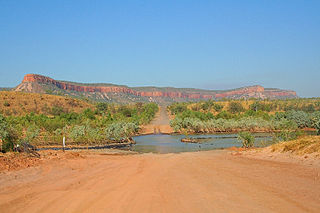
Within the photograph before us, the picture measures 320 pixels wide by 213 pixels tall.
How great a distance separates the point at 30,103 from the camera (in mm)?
82125

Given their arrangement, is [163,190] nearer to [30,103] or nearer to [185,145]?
[185,145]

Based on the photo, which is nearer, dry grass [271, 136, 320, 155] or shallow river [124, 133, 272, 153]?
dry grass [271, 136, 320, 155]

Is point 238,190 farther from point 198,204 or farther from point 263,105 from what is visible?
point 263,105

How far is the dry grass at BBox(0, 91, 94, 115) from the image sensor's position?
247 ft

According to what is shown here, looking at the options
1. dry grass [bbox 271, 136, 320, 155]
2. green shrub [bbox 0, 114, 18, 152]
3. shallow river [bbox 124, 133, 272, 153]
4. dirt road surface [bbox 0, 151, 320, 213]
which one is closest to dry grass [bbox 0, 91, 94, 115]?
shallow river [bbox 124, 133, 272, 153]

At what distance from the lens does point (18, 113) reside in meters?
73.6

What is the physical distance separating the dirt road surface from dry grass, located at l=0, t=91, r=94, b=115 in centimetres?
6973

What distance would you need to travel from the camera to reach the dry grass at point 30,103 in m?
75.4

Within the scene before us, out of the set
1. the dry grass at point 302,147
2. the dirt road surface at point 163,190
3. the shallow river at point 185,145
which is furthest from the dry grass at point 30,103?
the dirt road surface at point 163,190

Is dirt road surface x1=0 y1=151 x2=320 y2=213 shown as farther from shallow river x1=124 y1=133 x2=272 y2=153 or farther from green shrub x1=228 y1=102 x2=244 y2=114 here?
green shrub x1=228 y1=102 x2=244 y2=114

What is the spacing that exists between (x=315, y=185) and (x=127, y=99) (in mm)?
189542

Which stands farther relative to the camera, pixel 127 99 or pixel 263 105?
pixel 127 99

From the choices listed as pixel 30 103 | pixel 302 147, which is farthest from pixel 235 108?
pixel 302 147

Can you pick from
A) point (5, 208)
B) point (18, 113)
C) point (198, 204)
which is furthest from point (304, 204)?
point (18, 113)
